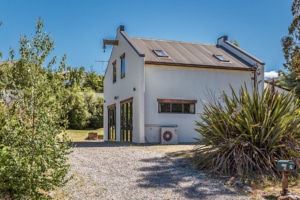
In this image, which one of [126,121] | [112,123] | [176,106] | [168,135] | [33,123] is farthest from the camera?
[112,123]

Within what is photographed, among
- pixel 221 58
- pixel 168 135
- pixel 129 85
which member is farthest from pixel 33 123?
pixel 221 58

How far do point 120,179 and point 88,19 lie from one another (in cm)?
1014

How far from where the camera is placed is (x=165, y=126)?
1703cm

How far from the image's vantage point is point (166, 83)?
691 inches

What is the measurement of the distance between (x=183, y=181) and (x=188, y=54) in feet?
41.2

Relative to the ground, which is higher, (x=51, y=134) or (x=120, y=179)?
(x=51, y=134)

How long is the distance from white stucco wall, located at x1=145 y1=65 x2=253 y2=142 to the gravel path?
6.77 m

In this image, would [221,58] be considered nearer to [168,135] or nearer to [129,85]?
[129,85]

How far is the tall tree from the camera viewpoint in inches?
767

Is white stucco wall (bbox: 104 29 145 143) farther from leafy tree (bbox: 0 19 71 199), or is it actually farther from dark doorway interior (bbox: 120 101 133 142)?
leafy tree (bbox: 0 19 71 199)

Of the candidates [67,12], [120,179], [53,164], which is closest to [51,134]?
[53,164]

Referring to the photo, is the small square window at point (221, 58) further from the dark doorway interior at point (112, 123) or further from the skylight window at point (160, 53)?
the dark doorway interior at point (112, 123)

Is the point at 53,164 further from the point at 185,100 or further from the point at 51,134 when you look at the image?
the point at 185,100

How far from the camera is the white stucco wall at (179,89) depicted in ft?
56.3
